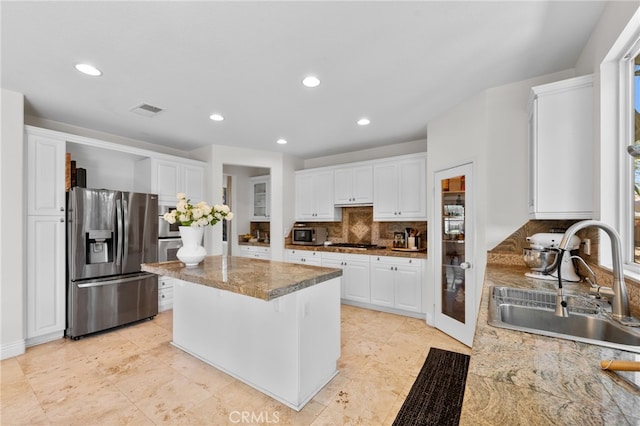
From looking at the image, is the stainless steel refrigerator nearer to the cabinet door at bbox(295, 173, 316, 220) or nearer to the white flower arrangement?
the white flower arrangement

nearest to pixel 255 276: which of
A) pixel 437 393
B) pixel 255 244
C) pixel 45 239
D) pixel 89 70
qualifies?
pixel 437 393

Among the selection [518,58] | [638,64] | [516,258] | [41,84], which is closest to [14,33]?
[41,84]

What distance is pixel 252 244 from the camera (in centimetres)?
554

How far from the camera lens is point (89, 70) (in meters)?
2.25

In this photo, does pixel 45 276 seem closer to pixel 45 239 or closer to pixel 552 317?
pixel 45 239

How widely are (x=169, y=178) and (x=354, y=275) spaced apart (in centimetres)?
310

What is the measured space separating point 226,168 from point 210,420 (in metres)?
4.76

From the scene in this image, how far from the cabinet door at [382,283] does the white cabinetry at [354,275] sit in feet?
0.33

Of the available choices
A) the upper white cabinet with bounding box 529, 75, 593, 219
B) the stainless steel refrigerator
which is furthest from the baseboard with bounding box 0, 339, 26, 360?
the upper white cabinet with bounding box 529, 75, 593, 219

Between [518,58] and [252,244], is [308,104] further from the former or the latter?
[252,244]

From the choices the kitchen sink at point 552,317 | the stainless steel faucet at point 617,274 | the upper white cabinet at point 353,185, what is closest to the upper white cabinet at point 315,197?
the upper white cabinet at point 353,185

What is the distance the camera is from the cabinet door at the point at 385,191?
4.22 m

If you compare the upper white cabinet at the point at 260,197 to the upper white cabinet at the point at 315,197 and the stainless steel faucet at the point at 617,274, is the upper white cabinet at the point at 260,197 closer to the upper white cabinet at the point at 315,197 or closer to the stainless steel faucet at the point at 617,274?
the upper white cabinet at the point at 315,197
